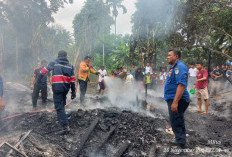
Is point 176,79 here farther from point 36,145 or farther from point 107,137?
point 36,145

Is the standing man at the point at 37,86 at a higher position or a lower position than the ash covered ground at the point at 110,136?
higher

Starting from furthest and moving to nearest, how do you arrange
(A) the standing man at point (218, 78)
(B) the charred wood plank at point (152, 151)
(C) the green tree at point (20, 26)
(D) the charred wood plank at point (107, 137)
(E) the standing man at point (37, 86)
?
1. (C) the green tree at point (20, 26)
2. (A) the standing man at point (218, 78)
3. (E) the standing man at point (37, 86)
4. (D) the charred wood plank at point (107, 137)
5. (B) the charred wood plank at point (152, 151)

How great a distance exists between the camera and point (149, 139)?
155 inches

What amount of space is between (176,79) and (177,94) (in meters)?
0.29

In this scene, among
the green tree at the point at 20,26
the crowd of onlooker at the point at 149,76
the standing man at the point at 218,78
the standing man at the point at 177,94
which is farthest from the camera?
the green tree at the point at 20,26

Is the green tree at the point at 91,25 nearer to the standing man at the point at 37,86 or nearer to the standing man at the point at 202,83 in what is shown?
the standing man at the point at 37,86

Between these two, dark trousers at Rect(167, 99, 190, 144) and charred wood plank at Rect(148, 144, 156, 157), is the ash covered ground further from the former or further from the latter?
dark trousers at Rect(167, 99, 190, 144)

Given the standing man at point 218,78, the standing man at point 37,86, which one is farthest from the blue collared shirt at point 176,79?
the standing man at point 218,78

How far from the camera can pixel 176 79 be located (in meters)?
3.21

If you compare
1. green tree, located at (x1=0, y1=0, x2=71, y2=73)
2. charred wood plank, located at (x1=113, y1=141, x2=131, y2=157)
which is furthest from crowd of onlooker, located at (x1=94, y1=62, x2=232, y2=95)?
green tree, located at (x1=0, y1=0, x2=71, y2=73)

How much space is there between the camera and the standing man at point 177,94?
10.3 ft

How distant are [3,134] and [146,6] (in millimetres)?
12762

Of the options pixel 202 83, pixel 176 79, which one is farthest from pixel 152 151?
pixel 202 83

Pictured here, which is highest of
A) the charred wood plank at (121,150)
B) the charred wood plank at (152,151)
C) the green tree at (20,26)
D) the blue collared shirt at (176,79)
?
the green tree at (20,26)
